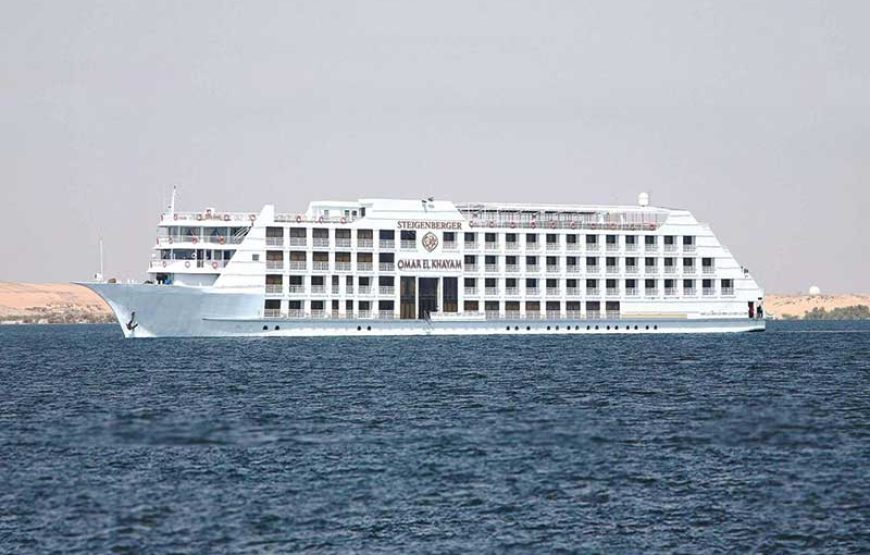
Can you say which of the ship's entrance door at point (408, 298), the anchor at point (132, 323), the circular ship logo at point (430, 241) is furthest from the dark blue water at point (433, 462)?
the circular ship logo at point (430, 241)

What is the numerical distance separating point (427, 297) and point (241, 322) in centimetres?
1693

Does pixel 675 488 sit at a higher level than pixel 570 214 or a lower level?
lower

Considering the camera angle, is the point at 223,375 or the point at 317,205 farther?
the point at 317,205

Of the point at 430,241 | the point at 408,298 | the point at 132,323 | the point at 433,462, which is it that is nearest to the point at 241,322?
the point at 132,323

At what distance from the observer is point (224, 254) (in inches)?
3868

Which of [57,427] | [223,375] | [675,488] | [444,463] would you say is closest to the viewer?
[675,488]

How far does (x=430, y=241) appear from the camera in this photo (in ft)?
343

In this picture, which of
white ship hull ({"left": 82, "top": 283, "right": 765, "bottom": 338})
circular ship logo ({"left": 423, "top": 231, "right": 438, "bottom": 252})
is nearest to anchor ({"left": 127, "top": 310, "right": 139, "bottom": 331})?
white ship hull ({"left": 82, "top": 283, "right": 765, "bottom": 338})

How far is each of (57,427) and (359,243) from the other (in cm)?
6183

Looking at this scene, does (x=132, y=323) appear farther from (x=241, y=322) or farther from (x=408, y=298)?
(x=408, y=298)

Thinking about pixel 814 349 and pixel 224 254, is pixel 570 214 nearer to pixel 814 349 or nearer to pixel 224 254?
pixel 814 349

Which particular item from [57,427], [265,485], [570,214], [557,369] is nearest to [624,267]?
[570,214]

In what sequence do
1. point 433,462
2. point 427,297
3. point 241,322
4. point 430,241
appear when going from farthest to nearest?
1. point 427,297
2. point 430,241
3. point 241,322
4. point 433,462

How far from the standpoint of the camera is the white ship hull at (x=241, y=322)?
92.4 meters
